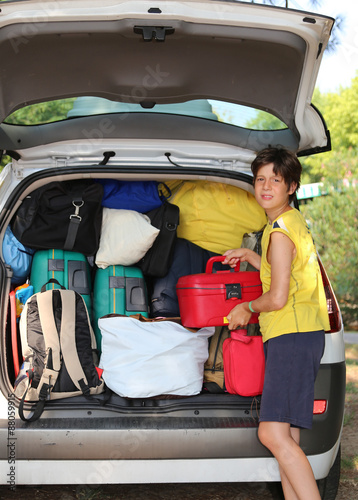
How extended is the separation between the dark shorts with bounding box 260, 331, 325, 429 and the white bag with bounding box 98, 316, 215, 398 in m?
0.44

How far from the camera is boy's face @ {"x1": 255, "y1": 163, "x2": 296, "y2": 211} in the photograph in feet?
8.29

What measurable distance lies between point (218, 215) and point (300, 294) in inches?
42.2

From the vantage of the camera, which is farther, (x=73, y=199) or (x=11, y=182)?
(x=73, y=199)

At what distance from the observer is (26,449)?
7.53 feet

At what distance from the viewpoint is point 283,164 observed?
253 cm

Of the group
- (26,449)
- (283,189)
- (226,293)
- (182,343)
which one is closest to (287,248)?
(283,189)

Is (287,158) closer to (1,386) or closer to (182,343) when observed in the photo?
(182,343)

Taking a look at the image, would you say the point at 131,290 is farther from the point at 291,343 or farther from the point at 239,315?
the point at 291,343

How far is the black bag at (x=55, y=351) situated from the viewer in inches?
102

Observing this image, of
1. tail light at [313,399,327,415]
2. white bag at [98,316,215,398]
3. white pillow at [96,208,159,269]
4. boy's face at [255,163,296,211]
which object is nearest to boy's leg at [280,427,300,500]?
tail light at [313,399,327,415]

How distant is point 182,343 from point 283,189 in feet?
2.89

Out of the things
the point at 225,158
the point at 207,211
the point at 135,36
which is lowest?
the point at 207,211

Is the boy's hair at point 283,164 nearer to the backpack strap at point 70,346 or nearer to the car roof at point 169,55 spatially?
the car roof at point 169,55

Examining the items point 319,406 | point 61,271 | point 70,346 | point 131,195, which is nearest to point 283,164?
point 319,406
